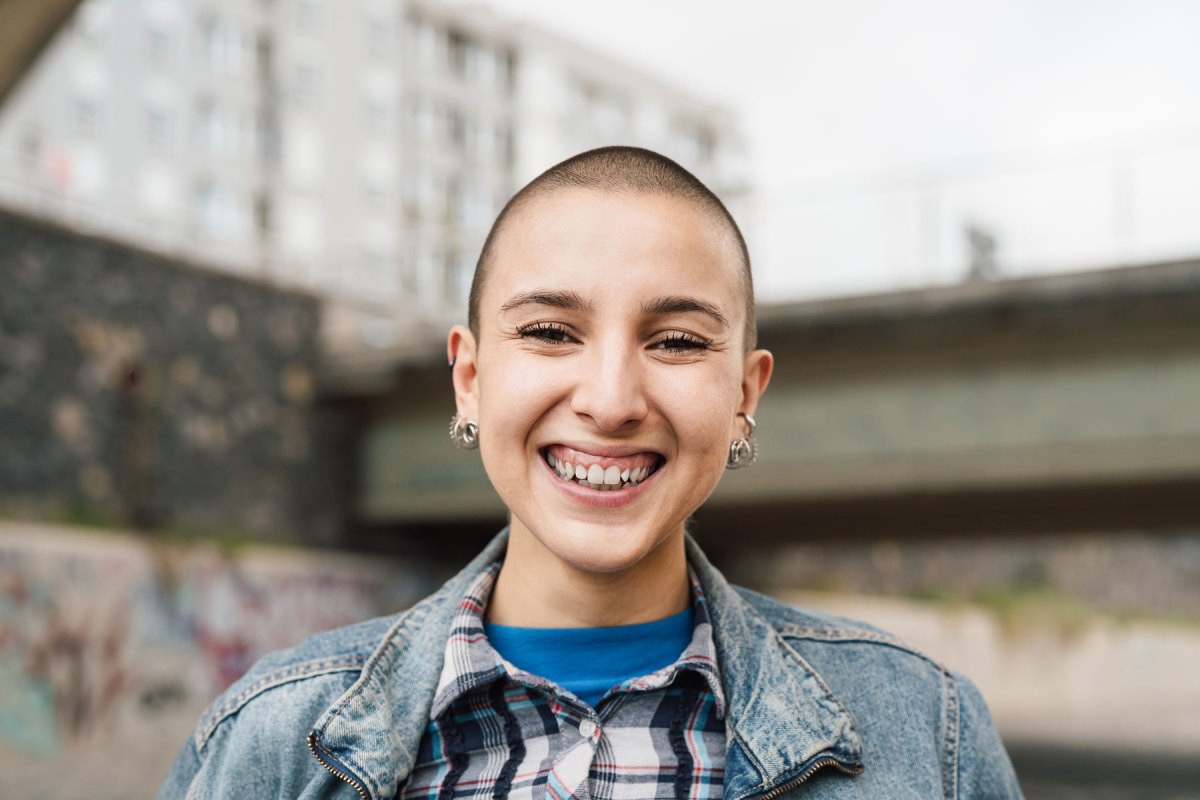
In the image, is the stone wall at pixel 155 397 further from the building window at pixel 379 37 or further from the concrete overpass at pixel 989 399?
the building window at pixel 379 37

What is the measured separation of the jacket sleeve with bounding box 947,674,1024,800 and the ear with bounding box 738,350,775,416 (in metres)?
0.60

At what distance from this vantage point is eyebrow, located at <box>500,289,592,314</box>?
199 cm

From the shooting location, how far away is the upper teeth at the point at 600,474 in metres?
2.00

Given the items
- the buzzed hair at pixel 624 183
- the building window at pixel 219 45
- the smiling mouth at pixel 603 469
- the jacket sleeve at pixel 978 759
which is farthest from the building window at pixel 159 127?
the jacket sleeve at pixel 978 759

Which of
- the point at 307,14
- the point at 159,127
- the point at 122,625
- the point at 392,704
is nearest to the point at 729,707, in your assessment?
the point at 392,704

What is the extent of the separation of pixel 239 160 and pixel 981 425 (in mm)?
43139

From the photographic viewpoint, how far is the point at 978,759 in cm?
208

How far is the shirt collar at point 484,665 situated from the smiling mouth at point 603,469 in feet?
0.99

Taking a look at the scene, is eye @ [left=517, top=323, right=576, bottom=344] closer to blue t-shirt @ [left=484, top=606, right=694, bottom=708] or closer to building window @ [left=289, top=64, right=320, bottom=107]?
blue t-shirt @ [left=484, top=606, right=694, bottom=708]

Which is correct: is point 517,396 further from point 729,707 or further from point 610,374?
point 729,707

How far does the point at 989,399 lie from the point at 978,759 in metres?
11.8

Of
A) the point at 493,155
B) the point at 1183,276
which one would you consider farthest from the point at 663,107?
the point at 1183,276

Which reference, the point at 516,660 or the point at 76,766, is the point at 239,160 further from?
the point at 516,660

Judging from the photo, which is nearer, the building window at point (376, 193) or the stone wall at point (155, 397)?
the stone wall at point (155, 397)
